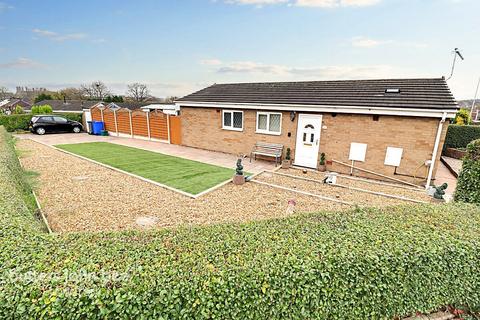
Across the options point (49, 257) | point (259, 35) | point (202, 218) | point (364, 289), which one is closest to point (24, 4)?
point (259, 35)

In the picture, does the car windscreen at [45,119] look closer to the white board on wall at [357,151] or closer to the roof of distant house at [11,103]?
the white board on wall at [357,151]

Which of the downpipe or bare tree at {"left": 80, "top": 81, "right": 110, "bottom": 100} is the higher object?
bare tree at {"left": 80, "top": 81, "right": 110, "bottom": 100}

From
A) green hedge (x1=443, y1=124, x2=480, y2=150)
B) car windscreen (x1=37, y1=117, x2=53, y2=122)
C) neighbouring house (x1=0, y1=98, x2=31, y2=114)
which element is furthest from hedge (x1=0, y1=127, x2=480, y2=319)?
neighbouring house (x1=0, y1=98, x2=31, y2=114)

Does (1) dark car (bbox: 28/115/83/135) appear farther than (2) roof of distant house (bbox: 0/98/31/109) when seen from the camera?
No

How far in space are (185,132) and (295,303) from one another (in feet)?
42.9

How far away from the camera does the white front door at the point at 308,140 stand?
32.0ft

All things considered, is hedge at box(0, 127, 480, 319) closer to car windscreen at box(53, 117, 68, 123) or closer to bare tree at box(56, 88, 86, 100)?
car windscreen at box(53, 117, 68, 123)

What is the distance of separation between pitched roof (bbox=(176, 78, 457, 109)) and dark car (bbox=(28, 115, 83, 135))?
38.7 ft

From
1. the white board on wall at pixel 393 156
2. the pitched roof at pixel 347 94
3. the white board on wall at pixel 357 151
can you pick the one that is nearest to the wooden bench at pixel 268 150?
the pitched roof at pixel 347 94

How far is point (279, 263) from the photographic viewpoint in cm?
208

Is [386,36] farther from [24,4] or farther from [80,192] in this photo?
[24,4]

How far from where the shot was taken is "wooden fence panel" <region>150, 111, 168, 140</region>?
605 inches

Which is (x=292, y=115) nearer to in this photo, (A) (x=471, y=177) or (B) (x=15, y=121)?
(A) (x=471, y=177)

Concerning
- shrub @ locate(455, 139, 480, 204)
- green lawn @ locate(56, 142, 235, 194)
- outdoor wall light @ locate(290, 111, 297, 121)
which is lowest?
green lawn @ locate(56, 142, 235, 194)
